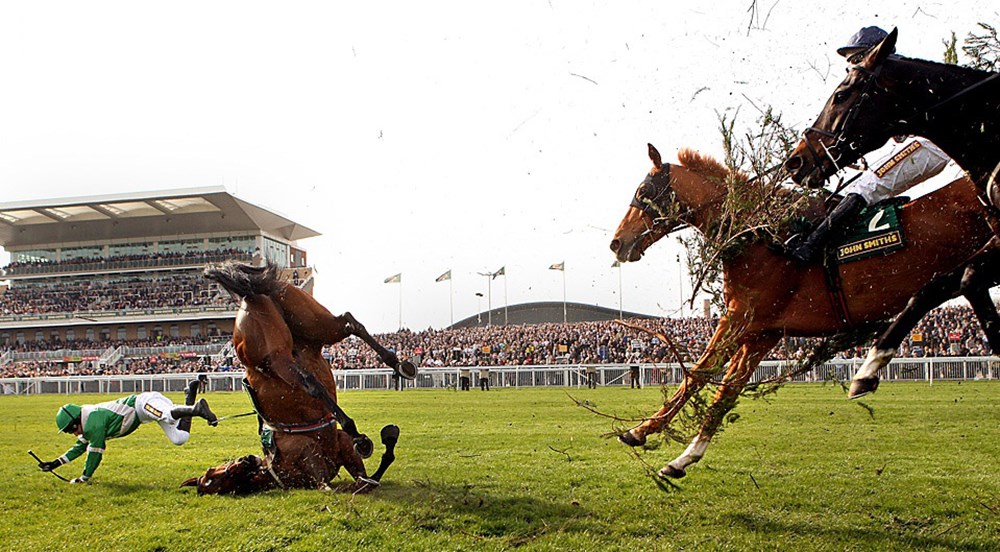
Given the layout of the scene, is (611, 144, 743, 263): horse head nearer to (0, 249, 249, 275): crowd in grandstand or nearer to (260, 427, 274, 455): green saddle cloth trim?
(260, 427, 274, 455): green saddle cloth trim

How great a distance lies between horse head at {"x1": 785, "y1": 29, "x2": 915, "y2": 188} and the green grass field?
7.99ft

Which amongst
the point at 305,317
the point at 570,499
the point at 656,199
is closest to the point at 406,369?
the point at 305,317

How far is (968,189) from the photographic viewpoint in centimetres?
557

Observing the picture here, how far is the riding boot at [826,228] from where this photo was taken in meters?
5.91

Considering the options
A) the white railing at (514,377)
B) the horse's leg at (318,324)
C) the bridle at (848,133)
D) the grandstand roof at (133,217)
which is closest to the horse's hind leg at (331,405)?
the horse's leg at (318,324)

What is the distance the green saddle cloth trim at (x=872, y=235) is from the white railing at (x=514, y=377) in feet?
45.8

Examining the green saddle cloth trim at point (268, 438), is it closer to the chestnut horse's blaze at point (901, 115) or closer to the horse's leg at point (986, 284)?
the chestnut horse's blaze at point (901, 115)

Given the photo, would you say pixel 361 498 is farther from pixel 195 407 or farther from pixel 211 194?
pixel 211 194

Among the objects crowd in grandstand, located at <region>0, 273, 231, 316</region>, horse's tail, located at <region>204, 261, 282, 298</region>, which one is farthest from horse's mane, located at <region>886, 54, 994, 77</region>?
crowd in grandstand, located at <region>0, 273, 231, 316</region>

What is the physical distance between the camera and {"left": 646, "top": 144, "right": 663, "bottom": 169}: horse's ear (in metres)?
6.71

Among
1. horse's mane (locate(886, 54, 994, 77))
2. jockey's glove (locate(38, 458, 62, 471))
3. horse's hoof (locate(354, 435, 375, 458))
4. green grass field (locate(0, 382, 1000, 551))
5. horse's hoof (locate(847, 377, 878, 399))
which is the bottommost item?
green grass field (locate(0, 382, 1000, 551))

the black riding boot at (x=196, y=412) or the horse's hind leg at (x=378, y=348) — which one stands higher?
the horse's hind leg at (x=378, y=348)

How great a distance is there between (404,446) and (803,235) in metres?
6.65

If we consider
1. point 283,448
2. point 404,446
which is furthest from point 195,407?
point 404,446
